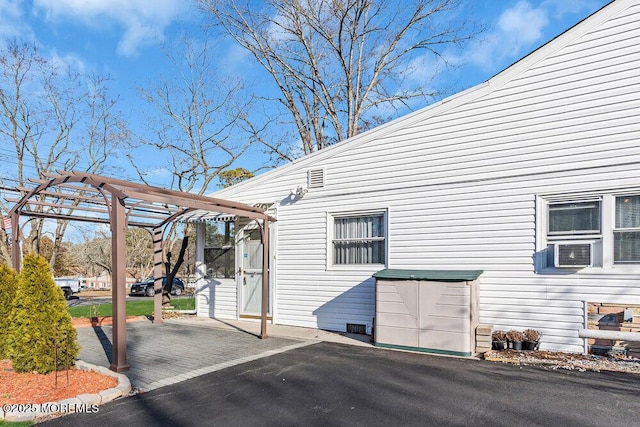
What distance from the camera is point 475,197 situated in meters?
6.95

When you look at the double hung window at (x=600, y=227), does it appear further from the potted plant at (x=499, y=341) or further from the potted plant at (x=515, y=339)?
the potted plant at (x=499, y=341)

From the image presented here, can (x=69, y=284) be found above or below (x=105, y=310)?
below

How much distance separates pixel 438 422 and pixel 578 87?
540 cm

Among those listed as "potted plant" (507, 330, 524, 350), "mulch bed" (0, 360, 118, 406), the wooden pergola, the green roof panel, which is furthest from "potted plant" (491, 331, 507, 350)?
"mulch bed" (0, 360, 118, 406)

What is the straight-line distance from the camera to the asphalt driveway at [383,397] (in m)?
3.77

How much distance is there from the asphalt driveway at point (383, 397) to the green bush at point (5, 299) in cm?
249

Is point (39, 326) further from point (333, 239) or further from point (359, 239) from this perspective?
point (359, 239)

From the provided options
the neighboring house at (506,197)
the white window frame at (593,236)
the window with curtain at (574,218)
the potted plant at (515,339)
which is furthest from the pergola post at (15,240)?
the window with curtain at (574,218)

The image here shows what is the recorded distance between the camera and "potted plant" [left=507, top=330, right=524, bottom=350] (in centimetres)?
622

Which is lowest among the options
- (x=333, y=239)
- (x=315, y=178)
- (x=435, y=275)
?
(x=435, y=275)

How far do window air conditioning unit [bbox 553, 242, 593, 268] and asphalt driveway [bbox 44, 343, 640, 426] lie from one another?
1.57m

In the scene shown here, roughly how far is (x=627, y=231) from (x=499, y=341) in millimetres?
2411

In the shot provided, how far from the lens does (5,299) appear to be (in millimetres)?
5645

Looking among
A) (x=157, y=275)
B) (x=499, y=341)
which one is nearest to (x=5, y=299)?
(x=157, y=275)
